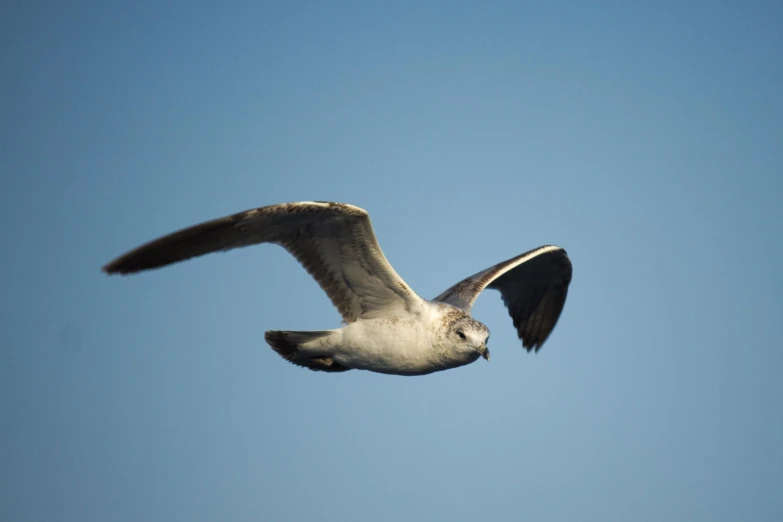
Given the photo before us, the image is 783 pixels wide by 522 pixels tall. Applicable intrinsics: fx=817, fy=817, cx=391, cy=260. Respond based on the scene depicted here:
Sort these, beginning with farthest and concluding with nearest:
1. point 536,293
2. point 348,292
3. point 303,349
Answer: point 536,293, point 303,349, point 348,292

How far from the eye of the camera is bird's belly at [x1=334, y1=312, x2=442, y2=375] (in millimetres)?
11633

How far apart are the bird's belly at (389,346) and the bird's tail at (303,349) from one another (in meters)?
0.35

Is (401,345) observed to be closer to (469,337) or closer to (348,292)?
(469,337)

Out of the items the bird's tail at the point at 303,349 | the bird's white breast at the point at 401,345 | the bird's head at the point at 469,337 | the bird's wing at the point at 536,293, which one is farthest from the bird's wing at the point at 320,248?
the bird's wing at the point at 536,293

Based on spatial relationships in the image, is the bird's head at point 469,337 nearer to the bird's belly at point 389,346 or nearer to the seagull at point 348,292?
the seagull at point 348,292

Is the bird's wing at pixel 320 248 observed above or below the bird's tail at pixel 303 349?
above

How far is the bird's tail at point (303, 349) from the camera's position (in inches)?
487

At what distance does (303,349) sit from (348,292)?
1.15 metres

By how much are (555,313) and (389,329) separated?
611 centimetres

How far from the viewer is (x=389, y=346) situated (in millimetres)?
11742

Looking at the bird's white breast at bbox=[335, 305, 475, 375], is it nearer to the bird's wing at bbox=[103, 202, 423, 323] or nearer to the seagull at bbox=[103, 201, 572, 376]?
the seagull at bbox=[103, 201, 572, 376]

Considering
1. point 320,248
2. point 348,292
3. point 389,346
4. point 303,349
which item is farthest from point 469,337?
point 303,349

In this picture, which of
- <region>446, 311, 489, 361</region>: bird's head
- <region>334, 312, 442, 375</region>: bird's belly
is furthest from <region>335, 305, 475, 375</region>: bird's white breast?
<region>446, 311, 489, 361</region>: bird's head

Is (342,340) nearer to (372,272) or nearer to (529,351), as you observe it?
(372,272)
